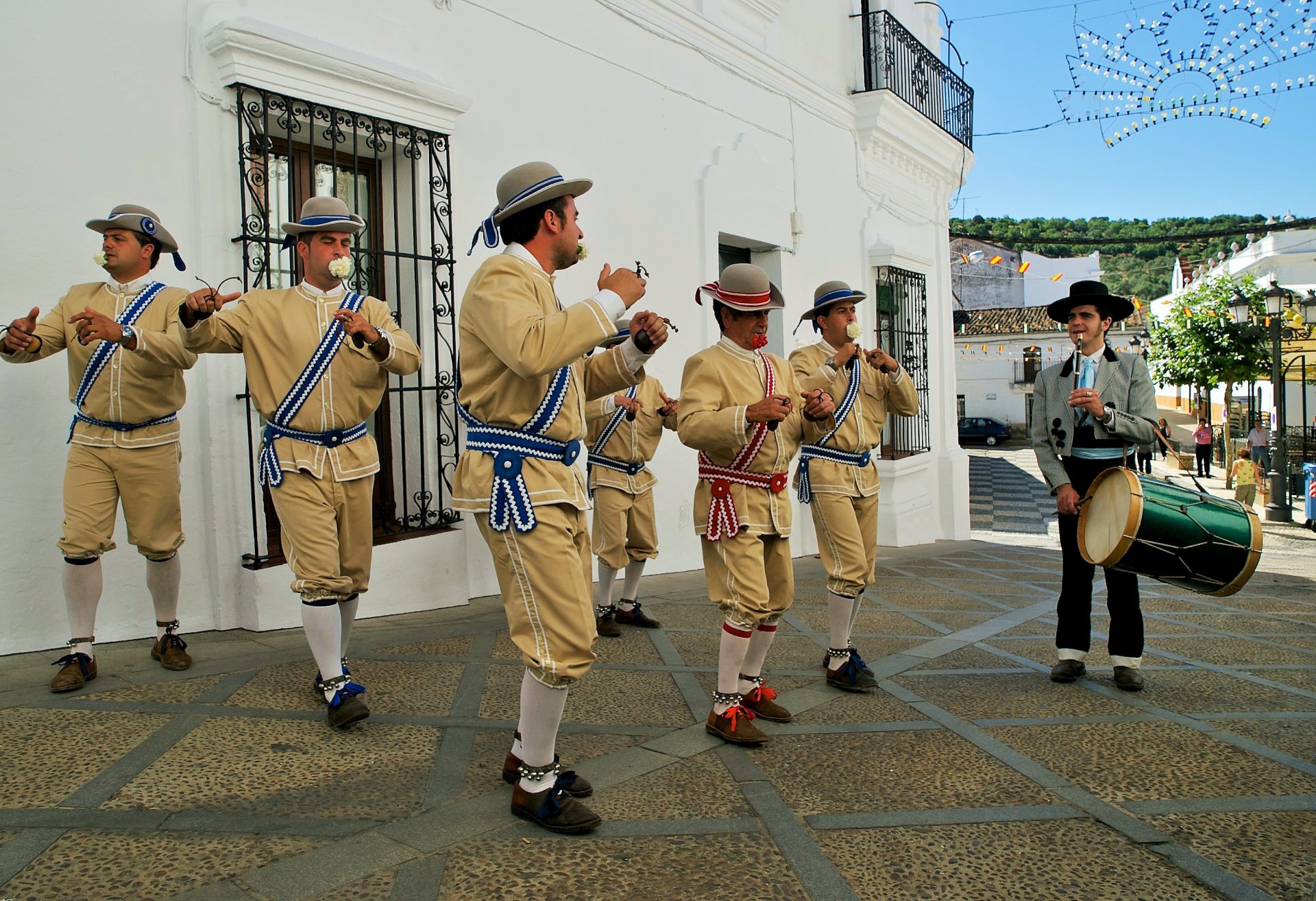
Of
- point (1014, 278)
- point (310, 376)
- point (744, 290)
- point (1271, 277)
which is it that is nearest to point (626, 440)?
point (744, 290)

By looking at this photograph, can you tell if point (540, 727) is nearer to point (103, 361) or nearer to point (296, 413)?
point (296, 413)

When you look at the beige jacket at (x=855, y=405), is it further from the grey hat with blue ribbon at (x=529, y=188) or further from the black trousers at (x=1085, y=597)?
the grey hat with blue ribbon at (x=529, y=188)

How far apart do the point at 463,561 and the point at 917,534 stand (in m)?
7.08

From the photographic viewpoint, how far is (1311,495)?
15164mm

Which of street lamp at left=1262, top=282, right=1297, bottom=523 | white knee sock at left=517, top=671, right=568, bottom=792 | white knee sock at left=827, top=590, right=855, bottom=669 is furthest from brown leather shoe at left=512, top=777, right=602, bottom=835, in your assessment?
street lamp at left=1262, top=282, right=1297, bottom=523

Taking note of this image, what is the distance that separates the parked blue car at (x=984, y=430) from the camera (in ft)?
144

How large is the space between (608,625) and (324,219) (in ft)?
9.27

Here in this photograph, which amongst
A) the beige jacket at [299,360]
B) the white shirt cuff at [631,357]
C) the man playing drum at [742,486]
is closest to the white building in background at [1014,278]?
the man playing drum at [742,486]

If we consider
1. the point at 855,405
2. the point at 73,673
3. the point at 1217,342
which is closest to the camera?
the point at 73,673

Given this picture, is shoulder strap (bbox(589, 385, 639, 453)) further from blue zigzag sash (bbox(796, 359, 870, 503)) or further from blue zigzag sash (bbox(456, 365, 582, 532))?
blue zigzag sash (bbox(456, 365, 582, 532))

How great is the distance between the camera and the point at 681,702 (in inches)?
168

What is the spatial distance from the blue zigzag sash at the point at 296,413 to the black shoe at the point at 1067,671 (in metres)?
3.63

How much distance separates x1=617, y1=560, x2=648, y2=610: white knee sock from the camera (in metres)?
5.86

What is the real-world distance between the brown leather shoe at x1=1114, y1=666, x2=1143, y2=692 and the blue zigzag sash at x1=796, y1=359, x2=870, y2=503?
1.60 metres
